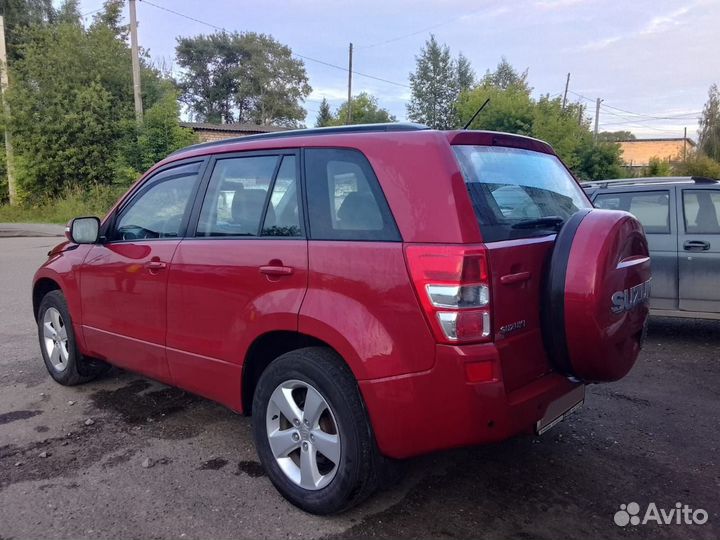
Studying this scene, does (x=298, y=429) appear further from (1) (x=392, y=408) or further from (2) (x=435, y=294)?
(2) (x=435, y=294)

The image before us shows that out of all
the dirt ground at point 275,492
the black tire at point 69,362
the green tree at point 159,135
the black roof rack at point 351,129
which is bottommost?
the dirt ground at point 275,492

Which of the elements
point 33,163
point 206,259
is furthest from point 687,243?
point 33,163

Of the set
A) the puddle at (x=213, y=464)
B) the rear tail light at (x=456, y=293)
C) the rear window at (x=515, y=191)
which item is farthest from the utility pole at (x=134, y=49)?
the rear tail light at (x=456, y=293)

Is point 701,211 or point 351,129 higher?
point 351,129

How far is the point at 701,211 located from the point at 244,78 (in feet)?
171

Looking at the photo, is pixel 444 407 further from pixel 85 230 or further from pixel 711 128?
pixel 711 128

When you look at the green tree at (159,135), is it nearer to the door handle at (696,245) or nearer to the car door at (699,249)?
the car door at (699,249)

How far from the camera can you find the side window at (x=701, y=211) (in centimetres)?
604

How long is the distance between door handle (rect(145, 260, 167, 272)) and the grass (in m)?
20.9

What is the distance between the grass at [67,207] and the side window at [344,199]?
72.2 ft

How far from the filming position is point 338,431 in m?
2.81

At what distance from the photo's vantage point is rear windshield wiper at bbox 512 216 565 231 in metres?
2.90

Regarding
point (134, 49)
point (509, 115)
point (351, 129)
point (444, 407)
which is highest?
point (134, 49)

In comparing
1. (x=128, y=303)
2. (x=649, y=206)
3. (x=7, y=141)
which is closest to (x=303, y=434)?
(x=128, y=303)
